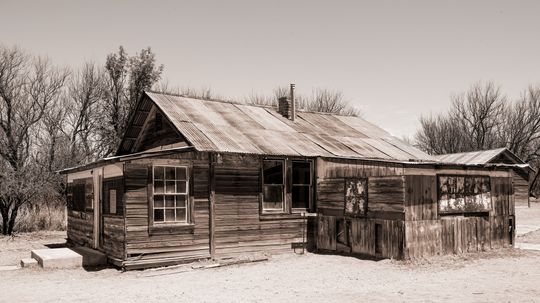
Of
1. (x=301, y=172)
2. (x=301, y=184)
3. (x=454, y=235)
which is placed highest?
(x=301, y=172)

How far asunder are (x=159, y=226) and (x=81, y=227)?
4.72m

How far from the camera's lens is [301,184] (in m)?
15.9

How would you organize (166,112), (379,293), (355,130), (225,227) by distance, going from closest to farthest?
1. (379,293)
2. (225,227)
3. (166,112)
4. (355,130)

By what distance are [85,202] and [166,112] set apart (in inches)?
154

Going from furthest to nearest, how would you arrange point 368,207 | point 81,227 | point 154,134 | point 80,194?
point 154,134 < point 80,194 < point 81,227 < point 368,207

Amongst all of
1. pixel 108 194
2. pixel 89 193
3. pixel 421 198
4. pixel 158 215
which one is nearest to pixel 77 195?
pixel 89 193

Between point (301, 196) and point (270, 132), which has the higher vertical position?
point (270, 132)

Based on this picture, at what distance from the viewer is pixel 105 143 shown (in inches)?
1275

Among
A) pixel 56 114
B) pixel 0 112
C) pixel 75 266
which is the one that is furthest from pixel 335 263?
pixel 56 114

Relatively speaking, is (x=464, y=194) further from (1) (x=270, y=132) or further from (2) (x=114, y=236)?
(2) (x=114, y=236)

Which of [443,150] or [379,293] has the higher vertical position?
[443,150]

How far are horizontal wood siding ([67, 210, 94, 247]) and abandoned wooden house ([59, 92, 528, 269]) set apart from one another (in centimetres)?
7

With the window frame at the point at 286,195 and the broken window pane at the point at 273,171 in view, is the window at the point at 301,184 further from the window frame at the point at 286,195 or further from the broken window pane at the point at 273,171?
the broken window pane at the point at 273,171

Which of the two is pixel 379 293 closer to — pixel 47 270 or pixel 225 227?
pixel 225 227
